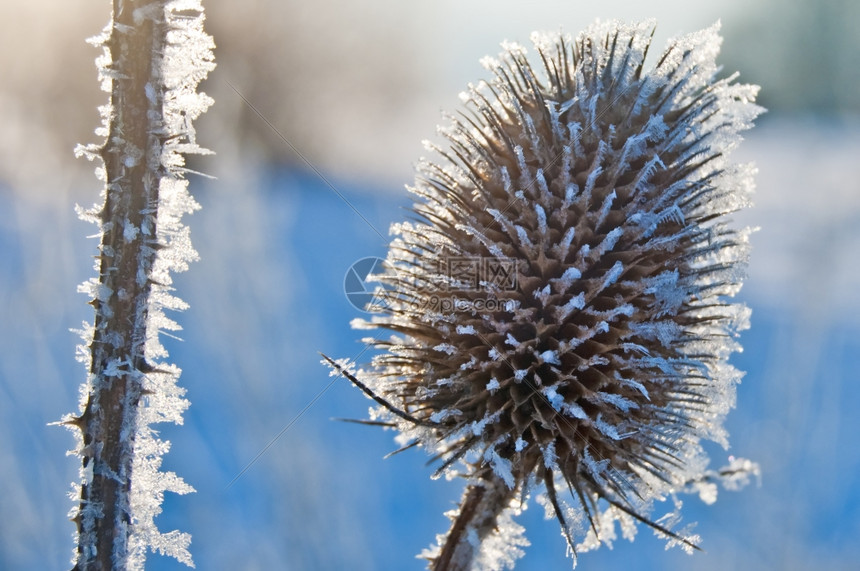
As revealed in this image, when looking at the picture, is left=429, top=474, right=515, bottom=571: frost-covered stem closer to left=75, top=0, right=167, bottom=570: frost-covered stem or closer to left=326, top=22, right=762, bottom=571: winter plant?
left=326, top=22, right=762, bottom=571: winter plant

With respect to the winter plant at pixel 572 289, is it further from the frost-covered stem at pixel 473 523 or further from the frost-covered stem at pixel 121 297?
the frost-covered stem at pixel 121 297

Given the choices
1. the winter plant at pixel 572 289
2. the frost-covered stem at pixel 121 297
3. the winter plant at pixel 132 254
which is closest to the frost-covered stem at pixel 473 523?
the winter plant at pixel 572 289

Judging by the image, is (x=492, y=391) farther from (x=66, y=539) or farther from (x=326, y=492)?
(x=66, y=539)

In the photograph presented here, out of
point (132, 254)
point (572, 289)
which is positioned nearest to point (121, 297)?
point (132, 254)

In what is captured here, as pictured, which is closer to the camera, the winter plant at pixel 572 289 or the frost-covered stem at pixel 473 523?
the winter plant at pixel 572 289

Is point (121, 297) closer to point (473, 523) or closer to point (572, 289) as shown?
point (572, 289)

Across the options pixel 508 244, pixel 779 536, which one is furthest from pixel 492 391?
pixel 779 536
